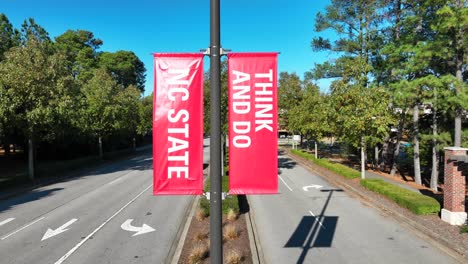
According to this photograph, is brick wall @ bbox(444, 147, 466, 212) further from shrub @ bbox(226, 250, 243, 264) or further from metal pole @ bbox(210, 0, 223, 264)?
metal pole @ bbox(210, 0, 223, 264)

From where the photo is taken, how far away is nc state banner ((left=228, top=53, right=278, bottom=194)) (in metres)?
5.27

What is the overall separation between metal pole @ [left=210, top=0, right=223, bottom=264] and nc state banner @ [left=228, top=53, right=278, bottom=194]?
1.99ft

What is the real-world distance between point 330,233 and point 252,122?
8849 mm

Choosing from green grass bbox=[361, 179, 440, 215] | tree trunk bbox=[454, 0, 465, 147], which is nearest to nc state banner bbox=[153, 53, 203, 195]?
green grass bbox=[361, 179, 440, 215]

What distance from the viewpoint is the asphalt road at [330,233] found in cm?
1036

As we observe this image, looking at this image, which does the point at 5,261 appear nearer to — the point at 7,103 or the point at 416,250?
the point at 416,250

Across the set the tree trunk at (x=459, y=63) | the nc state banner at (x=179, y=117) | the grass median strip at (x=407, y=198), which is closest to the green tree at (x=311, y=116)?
the grass median strip at (x=407, y=198)

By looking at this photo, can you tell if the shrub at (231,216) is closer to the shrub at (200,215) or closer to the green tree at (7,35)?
the shrub at (200,215)

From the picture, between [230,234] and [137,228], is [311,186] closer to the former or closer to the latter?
[230,234]

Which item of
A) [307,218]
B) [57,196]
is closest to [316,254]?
[307,218]

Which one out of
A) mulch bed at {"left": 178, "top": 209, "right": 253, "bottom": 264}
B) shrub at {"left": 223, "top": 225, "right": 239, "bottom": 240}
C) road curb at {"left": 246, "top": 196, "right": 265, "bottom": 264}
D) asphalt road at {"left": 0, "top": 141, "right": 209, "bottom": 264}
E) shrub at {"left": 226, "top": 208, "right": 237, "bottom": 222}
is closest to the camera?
road curb at {"left": 246, "top": 196, "right": 265, "bottom": 264}

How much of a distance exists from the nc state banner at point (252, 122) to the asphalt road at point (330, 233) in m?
5.65

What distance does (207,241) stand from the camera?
11375 mm

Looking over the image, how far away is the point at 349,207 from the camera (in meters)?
16.8
